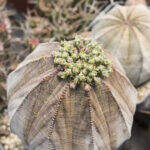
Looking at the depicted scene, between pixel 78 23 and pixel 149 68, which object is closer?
pixel 149 68

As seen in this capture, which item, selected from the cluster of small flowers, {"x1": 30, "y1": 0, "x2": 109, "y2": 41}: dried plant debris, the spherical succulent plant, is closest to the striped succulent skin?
the cluster of small flowers

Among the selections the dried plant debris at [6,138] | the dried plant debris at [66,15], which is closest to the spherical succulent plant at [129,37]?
the dried plant debris at [66,15]

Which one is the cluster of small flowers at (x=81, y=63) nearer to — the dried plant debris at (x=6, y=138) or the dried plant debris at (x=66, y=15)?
the dried plant debris at (x=66, y=15)

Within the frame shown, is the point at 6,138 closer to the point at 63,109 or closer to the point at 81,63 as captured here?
the point at 63,109

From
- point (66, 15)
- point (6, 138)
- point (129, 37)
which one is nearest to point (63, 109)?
point (129, 37)

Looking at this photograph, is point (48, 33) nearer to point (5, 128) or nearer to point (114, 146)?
point (5, 128)

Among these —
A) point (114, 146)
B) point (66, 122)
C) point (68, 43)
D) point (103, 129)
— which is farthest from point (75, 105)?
point (114, 146)
